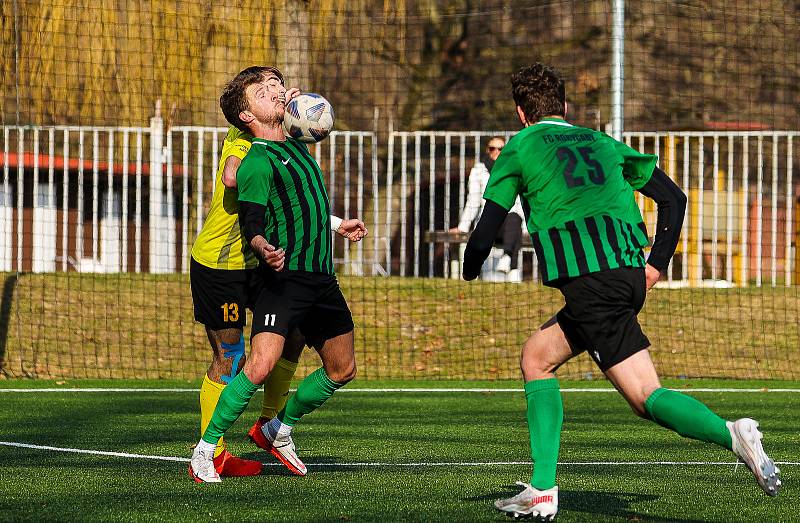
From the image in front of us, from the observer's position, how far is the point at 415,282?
16828mm

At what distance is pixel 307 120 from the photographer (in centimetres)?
702

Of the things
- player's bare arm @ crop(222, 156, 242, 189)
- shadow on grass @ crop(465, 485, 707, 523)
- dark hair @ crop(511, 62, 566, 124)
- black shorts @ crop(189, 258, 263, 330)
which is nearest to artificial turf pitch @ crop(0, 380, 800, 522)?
shadow on grass @ crop(465, 485, 707, 523)

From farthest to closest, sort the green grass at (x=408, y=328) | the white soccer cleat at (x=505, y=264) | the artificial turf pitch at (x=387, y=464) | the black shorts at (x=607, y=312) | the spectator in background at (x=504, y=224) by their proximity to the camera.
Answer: the white soccer cleat at (x=505, y=264) → the spectator in background at (x=504, y=224) → the green grass at (x=408, y=328) → the artificial turf pitch at (x=387, y=464) → the black shorts at (x=607, y=312)

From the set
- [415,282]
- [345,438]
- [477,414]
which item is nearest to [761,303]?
[415,282]

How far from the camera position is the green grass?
14914mm

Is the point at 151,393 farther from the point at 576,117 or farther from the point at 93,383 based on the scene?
the point at 576,117

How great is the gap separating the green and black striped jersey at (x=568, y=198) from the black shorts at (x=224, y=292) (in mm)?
1925

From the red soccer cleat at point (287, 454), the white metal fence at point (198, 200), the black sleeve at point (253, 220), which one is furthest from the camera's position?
the white metal fence at point (198, 200)

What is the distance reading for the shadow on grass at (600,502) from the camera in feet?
19.2

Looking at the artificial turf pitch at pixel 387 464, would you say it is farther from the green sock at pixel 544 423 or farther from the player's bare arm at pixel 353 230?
the player's bare arm at pixel 353 230

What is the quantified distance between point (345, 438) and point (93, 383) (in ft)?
16.7

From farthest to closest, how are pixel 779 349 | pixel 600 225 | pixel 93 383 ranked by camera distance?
1. pixel 779 349
2. pixel 93 383
3. pixel 600 225

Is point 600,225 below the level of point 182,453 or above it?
above

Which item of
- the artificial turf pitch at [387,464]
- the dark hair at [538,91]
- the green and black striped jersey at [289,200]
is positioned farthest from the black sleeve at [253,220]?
the dark hair at [538,91]
